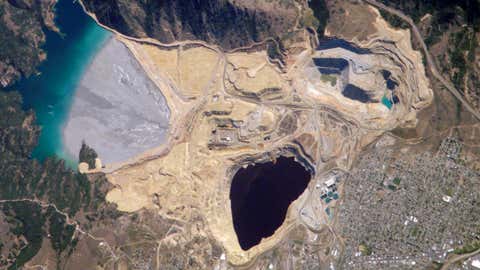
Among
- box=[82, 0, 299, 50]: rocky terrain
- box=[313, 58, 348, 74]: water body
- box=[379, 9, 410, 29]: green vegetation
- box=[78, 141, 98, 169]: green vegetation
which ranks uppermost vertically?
box=[82, 0, 299, 50]: rocky terrain

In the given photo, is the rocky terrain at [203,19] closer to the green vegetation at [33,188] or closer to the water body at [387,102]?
the water body at [387,102]

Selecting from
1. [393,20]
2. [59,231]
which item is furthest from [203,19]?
[59,231]

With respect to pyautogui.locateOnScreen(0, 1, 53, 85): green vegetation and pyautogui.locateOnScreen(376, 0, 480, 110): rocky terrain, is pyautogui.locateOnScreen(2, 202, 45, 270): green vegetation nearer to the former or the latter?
pyautogui.locateOnScreen(0, 1, 53, 85): green vegetation

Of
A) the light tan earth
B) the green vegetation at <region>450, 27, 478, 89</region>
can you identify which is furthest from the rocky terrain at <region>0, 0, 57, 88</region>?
the green vegetation at <region>450, 27, 478, 89</region>

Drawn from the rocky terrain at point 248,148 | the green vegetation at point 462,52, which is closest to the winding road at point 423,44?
the rocky terrain at point 248,148

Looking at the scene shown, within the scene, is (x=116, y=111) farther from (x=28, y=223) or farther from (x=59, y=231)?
(x=28, y=223)

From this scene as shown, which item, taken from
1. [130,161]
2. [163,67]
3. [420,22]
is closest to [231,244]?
[130,161]
